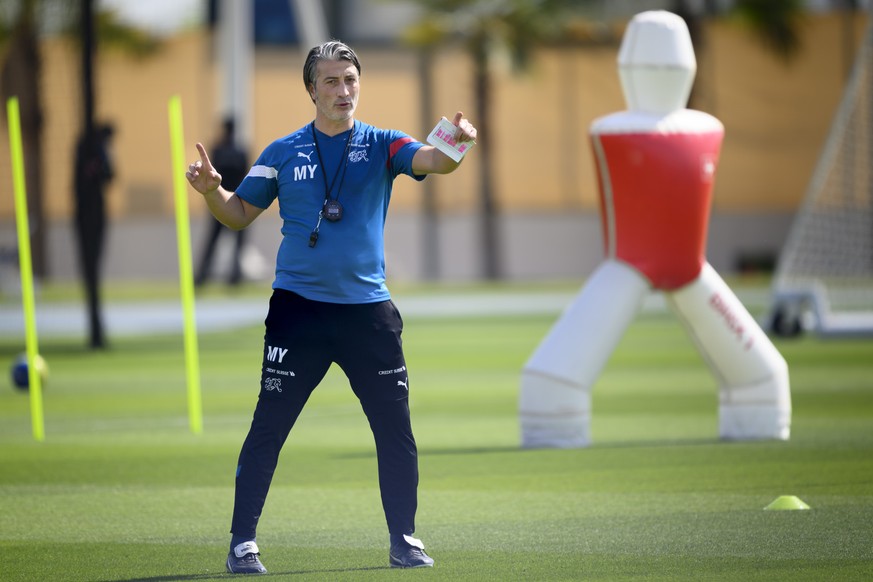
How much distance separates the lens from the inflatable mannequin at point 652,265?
10.6 metres

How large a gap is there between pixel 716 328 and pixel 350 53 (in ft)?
15.0

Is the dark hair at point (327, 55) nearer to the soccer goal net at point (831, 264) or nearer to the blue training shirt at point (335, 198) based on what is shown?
the blue training shirt at point (335, 198)

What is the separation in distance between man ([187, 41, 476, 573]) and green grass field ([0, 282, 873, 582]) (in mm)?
371

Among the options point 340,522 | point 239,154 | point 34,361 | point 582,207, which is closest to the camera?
point 340,522

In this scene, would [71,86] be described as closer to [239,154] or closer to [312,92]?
[239,154]

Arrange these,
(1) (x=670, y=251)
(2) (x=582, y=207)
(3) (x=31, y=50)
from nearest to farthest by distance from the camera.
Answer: (1) (x=670, y=251) < (3) (x=31, y=50) < (2) (x=582, y=207)

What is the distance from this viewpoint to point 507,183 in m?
49.0

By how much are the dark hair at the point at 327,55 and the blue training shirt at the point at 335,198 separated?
0.23m

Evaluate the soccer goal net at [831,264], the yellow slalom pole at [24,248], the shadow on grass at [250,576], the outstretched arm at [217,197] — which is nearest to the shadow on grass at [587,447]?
the yellow slalom pole at [24,248]

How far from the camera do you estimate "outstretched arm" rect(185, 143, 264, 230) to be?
22.5ft

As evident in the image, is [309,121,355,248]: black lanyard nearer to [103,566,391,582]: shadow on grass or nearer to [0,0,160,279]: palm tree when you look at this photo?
[103,566,391,582]: shadow on grass

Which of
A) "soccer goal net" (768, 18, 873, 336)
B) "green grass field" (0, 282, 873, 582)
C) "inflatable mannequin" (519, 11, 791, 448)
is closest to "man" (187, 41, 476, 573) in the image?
"green grass field" (0, 282, 873, 582)

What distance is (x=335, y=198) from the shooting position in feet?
22.3

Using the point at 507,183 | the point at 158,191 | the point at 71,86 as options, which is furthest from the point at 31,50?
the point at 507,183
